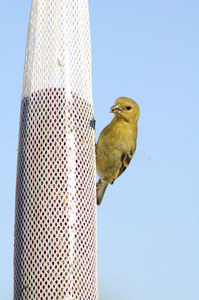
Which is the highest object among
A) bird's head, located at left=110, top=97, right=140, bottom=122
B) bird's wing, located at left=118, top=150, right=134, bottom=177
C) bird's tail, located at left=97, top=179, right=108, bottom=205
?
bird's head, located at left=110, top=97, right=140, bottom=122

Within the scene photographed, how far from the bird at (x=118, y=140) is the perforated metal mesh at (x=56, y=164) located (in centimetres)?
51

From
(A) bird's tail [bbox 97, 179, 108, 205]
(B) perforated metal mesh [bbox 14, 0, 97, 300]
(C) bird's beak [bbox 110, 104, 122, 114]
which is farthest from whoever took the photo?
(A) bird's tail [bbox 97, 179, 108, 205]

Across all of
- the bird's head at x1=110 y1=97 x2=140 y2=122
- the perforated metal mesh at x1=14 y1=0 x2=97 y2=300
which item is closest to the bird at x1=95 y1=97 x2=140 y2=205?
the bird's head at x1=110 y1=97 x2=140 y2=122

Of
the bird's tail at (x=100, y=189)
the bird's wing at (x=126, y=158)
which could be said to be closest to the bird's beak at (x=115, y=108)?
the bird's wing at (x=126, y=158)

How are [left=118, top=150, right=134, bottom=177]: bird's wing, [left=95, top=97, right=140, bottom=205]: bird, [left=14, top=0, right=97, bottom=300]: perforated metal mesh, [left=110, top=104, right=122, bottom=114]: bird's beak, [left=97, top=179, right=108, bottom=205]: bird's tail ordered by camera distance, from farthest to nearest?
[left=97, top=179, right=108, bottom=205]: bird's tail, [left=118, top=150, right=134, bottom=177]: bird's wing, [left=95, top=97, right=140, bottom=205]: bird, [left=110, top=104, right=122, bottom=114]: bird's beak, [left=14, top=0, right=97, bottom=300]: perforated metal mesh

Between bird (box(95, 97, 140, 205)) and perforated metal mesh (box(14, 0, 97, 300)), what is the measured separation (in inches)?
20.0

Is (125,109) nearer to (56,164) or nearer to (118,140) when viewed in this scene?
(118,140)

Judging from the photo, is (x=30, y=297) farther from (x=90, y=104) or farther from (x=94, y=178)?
(x=90, y=104)

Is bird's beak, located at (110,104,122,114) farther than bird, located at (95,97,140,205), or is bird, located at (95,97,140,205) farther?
bird, located at (95,97,140,205)

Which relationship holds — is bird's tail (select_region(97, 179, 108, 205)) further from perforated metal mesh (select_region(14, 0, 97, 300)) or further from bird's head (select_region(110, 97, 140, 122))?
perforated metal mesh (select_region(14, 0, 97, 300))

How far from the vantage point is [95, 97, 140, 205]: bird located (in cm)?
1079

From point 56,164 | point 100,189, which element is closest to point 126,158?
point 100,189

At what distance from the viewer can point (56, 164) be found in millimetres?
9812

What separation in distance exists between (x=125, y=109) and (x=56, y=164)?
4.80 feet
